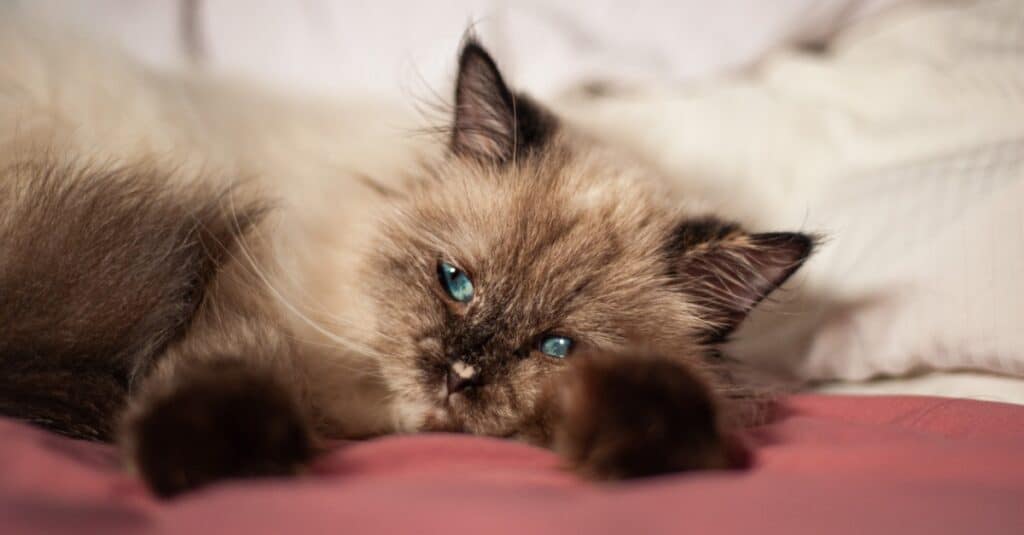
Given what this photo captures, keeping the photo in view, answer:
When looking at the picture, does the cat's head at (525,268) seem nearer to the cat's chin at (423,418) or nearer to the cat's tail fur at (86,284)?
the cat's chin at (423,418)

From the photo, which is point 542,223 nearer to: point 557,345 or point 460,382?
point 557,345

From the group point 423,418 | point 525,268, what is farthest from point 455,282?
point 423,418

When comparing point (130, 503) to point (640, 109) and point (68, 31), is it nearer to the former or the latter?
point (68, 31)

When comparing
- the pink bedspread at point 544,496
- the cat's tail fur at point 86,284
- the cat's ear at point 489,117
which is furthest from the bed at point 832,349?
the cat's ear at point 489,117

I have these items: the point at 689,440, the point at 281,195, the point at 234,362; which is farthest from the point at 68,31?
the point at 689,440

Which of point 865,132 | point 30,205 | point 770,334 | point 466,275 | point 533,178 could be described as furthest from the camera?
point 865,132
